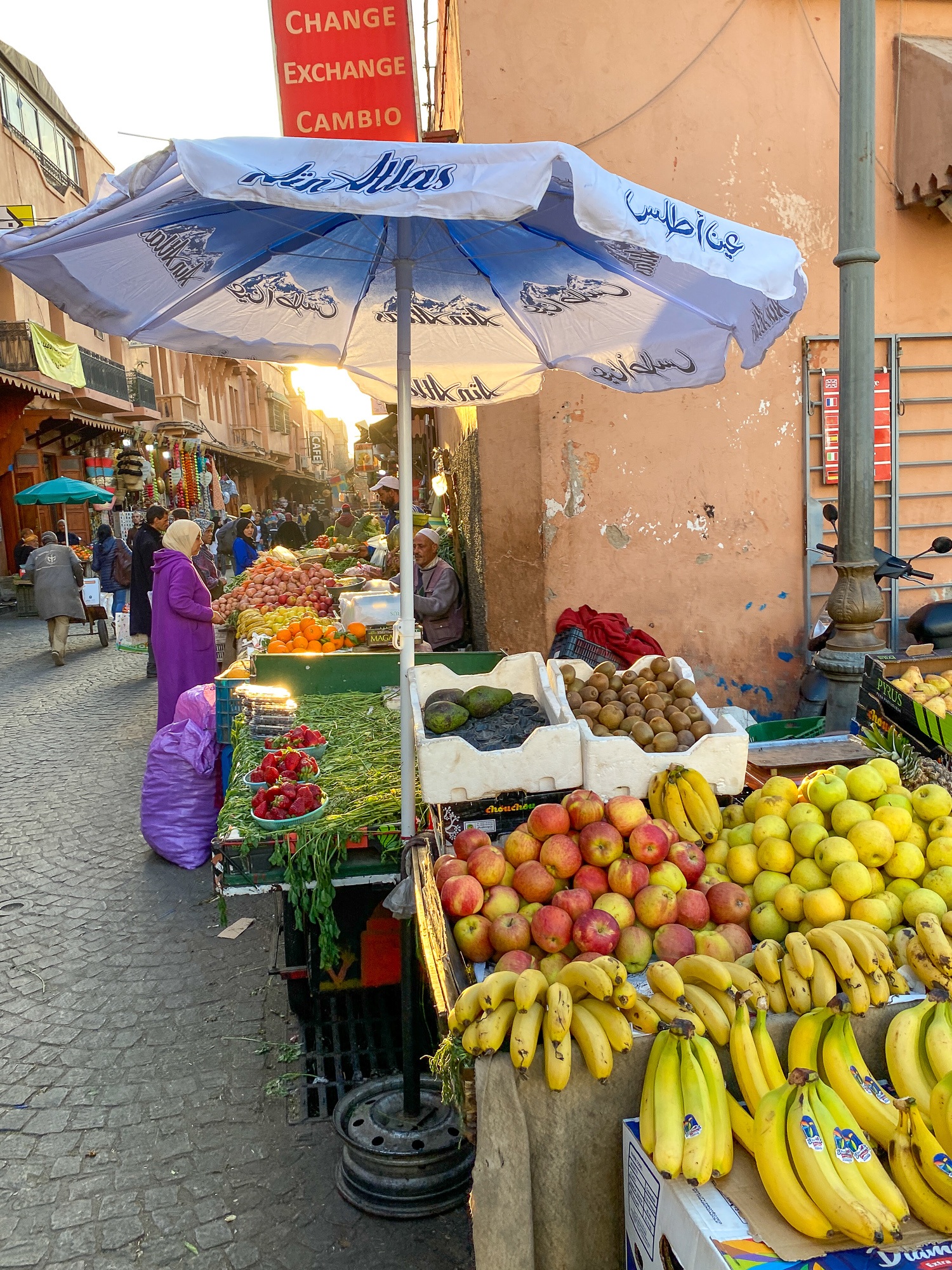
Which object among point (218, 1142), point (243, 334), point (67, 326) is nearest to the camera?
point (218, 1142)

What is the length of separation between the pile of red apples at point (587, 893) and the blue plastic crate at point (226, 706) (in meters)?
2.85

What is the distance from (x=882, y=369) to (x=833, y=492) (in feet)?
3.25

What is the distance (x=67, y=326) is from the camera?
23.9m

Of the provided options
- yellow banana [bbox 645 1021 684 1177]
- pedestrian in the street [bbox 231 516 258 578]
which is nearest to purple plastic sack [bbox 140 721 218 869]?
yellow banana [bbox 645 1021 684 1177]

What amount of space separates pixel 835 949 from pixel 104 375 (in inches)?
944

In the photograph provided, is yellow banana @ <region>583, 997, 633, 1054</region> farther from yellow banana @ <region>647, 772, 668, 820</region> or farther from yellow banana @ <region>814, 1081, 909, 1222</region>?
yellow banana @ <region>647, 772, 668, 820</region>

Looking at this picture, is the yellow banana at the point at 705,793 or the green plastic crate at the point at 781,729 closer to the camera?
the yellow banana at the point at 705,793

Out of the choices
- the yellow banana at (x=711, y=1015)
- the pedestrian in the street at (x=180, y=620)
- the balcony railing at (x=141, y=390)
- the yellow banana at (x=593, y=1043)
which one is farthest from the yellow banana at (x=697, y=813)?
the balcony railing at (x=141, y=390)

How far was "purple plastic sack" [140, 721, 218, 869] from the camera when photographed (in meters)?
5.62

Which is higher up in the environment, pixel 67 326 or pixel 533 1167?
pixel 67 326

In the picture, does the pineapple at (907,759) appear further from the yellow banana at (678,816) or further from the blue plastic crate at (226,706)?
the blue plastic crate at (226,706)

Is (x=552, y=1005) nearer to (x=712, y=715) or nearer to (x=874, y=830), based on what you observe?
(x=874, y=830)

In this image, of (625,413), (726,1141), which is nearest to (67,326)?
(625,413)

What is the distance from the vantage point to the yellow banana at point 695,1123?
1854 millimetres
